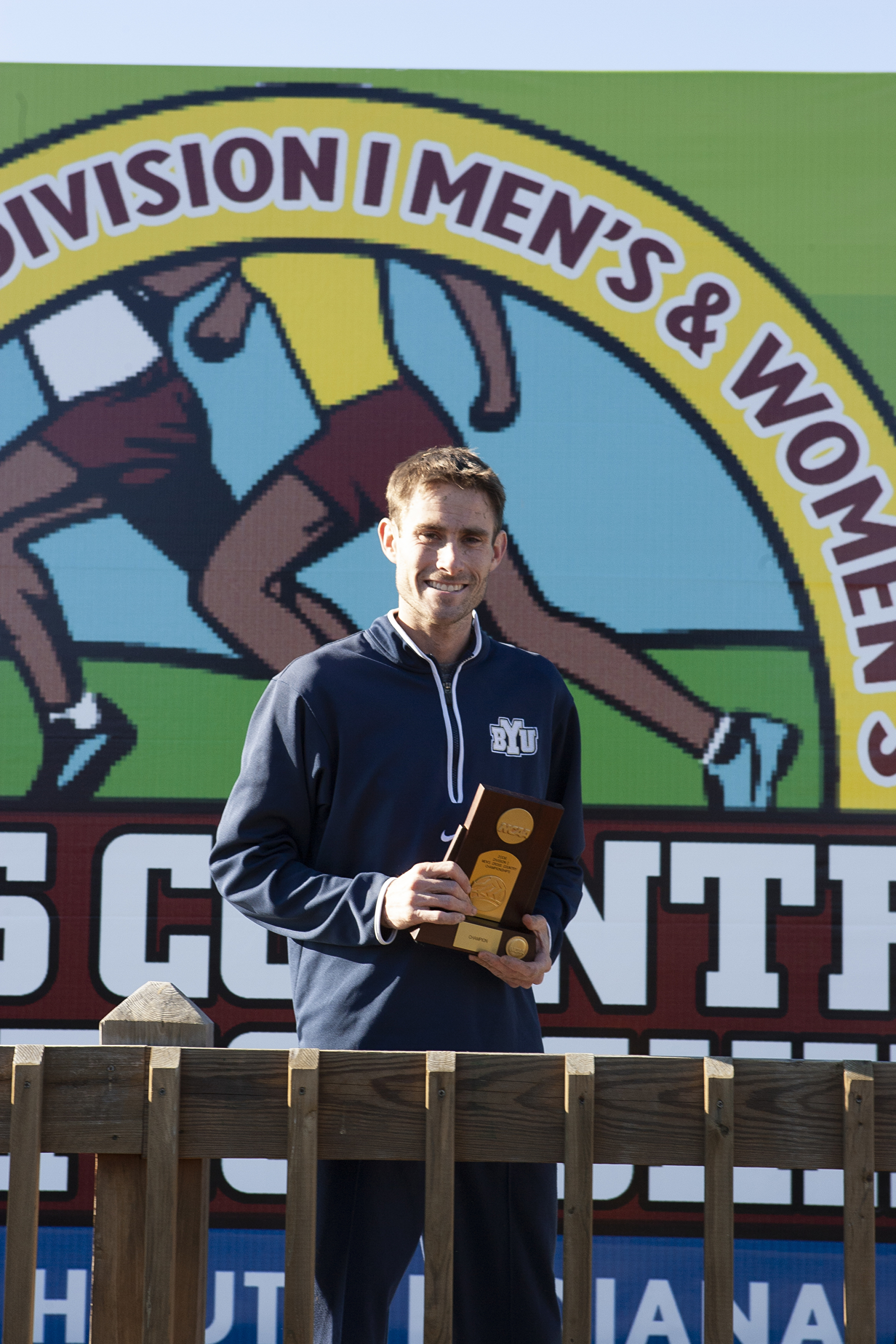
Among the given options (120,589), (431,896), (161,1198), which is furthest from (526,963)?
(120,589)

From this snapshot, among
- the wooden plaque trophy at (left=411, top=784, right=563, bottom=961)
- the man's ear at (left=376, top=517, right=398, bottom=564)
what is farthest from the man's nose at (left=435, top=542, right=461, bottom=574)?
the wooden plaque trophy at (left=411, top=784, right=563, bottom=961)

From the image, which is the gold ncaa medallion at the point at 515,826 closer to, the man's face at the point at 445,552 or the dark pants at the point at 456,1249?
the man's face at the point at 445,552

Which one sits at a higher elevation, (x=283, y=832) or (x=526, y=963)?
(x=283, y=832)

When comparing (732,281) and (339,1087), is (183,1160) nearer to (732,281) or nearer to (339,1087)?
(339,1087)

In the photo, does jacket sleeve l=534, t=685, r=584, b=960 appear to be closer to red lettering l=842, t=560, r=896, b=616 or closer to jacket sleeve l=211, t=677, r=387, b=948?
jacket sleeve l=211, t=677, r=387, b=948

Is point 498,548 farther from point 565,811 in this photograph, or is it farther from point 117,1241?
point 117,1241

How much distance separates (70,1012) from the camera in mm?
2594

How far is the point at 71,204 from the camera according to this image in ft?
9.07

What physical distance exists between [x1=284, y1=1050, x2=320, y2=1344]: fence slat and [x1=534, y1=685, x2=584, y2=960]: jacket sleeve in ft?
1.75

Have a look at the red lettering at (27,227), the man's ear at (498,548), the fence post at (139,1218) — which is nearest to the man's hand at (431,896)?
the fence post at (139,1218)

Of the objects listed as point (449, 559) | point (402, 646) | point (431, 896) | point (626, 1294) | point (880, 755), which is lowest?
point (626, 1294)

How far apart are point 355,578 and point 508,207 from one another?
3.24 feet

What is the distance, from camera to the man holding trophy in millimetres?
1591

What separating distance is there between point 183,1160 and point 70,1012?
49.9 inches
